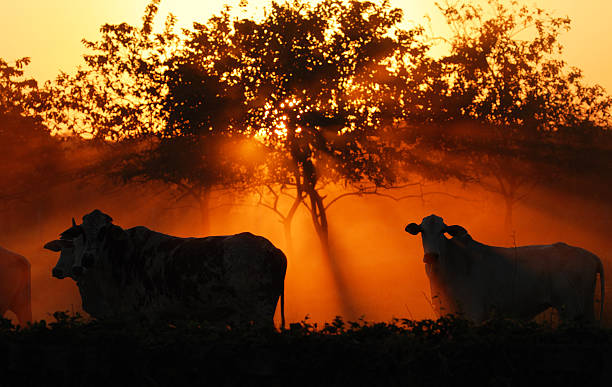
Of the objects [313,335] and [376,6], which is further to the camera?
[376,6]

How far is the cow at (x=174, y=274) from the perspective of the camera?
11258mm

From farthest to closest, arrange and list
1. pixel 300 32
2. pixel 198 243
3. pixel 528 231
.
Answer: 1. pixel 528 231
2. pixel 300 32
3. pixel 198 243

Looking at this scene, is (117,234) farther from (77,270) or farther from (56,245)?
(56,245)

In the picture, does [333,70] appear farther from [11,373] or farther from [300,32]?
[11,373]

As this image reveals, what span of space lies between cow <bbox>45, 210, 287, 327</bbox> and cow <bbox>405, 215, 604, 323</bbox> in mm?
2564

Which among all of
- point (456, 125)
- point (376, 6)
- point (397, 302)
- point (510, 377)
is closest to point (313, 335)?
point (510, 377)

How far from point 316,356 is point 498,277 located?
6.71 meters

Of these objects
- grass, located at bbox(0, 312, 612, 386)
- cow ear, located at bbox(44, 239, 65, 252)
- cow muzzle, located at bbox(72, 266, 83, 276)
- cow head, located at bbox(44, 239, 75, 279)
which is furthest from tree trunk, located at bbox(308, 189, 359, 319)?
grass, located at bbox(0, 312, 612, 386)

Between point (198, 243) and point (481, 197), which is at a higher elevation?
point (481, 197)

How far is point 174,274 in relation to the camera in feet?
37.2

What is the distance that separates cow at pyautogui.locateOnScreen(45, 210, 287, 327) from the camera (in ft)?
36.9

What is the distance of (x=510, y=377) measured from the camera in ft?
19.1

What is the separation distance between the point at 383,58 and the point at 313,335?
24742 millimetres

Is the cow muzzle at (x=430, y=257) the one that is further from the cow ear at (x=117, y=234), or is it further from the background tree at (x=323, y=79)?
the background tree at (x=323, y=79)
